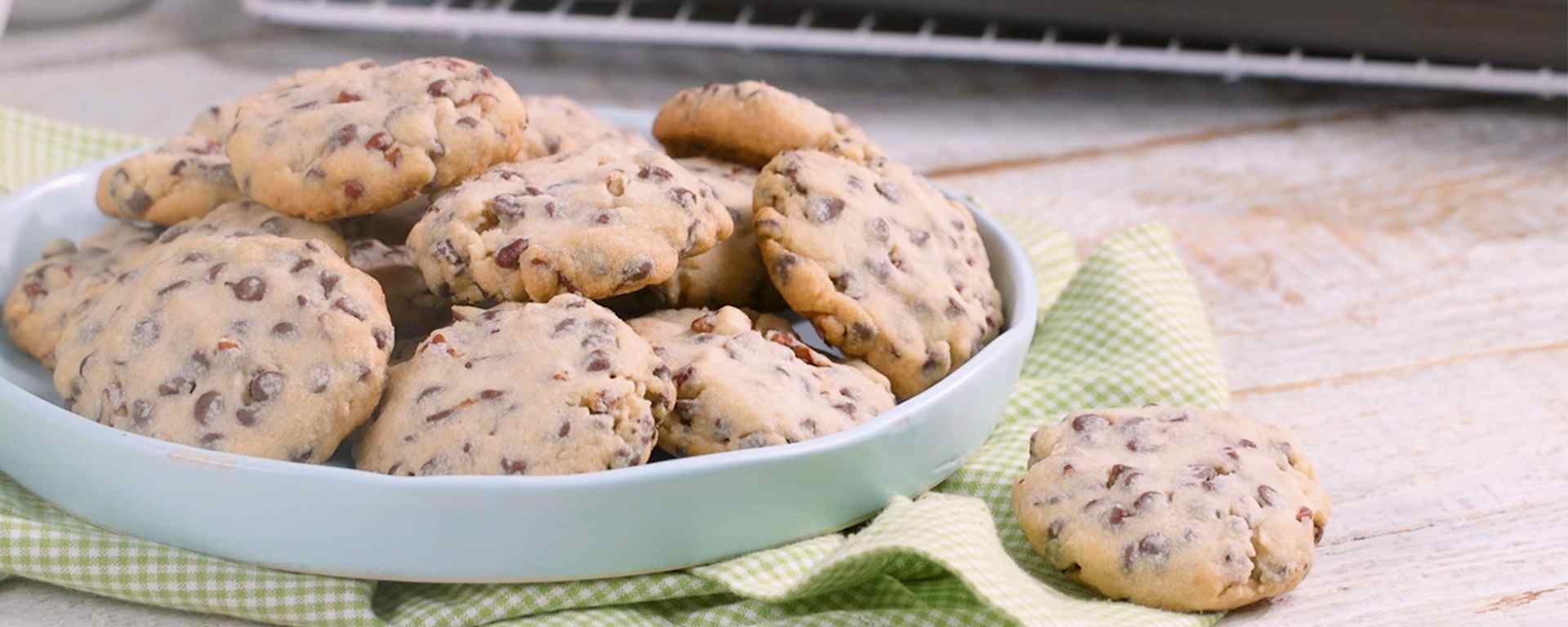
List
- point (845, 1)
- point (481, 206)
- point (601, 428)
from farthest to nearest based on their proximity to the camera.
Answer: point (845, 1)
point (481, 206)
point (601, 428)

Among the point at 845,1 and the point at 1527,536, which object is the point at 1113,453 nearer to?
the point at 1527,536

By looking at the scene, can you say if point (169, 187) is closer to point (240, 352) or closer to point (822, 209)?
point (240, 352)

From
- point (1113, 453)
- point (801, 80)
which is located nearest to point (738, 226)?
point (1113, 453)

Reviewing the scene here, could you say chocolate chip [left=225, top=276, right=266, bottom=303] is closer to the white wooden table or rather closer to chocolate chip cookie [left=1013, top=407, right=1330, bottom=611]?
the white wooden table

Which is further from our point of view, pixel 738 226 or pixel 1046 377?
pixel 1046 377

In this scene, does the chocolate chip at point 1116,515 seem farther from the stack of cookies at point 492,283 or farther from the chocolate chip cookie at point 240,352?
the chocolate chip cookie at point 240,352

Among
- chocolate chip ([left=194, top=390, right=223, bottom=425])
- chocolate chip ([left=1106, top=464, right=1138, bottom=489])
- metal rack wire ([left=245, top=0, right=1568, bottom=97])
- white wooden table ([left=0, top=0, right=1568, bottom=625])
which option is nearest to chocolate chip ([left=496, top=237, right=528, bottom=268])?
chocolate chip ([left=194, top=390, right=223, bottom=425])

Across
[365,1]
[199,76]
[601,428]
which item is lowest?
[199,76]
